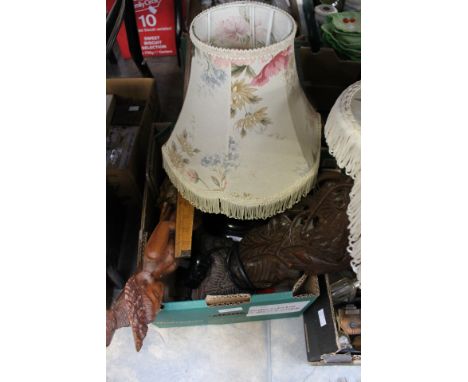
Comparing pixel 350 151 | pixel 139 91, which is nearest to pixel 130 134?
pixel 139 91

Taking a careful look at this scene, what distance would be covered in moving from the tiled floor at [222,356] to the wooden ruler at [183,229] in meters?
0.34

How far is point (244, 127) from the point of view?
2.07 ft

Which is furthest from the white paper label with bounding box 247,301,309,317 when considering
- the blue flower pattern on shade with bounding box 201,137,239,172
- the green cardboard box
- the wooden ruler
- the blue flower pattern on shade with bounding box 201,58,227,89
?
the blue flower pattern on shade with bounding box 201,58,227,89

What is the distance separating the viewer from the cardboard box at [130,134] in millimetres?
1075

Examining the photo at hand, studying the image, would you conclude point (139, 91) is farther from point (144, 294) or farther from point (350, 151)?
point (350, 151)

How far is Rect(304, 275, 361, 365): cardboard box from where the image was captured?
892 millimetres

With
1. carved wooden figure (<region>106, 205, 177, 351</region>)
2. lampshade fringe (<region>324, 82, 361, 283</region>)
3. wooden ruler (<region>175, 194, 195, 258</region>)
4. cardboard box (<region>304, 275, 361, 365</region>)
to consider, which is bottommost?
cardboard box (<region>304, 275, 361, 365</region>)

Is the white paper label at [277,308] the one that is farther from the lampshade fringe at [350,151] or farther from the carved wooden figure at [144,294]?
the lampshade fringe at [350,151]

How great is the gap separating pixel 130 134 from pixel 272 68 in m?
0.70

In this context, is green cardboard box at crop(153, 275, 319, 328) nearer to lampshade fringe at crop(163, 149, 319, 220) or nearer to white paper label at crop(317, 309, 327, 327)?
white paper label at crop(317, 309, 327, 327)

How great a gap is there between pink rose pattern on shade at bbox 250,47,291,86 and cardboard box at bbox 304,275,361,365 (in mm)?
525

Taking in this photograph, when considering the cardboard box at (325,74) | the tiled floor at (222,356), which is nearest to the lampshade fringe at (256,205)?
the tiled floor at (222,356)
